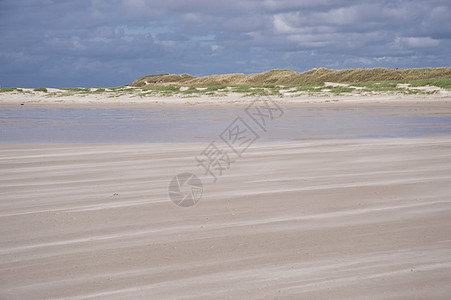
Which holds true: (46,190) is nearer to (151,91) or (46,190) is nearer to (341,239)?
(341,239)

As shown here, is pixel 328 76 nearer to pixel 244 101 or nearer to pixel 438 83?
pixel 438 83

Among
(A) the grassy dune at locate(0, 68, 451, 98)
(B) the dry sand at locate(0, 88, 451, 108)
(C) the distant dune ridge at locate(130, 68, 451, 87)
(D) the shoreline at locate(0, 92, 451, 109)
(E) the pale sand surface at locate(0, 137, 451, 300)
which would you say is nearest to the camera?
(E) the pale sand surface at locate(0, 137, 451, 300)

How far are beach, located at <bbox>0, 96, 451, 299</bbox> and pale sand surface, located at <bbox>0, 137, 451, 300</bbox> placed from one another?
0.5 inches

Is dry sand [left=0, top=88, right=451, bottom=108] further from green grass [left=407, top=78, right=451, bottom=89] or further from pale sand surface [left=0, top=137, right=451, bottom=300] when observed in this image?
pale sand surface [left=0, top=137, right=451, bottom=300]

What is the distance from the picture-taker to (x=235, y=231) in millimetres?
3889

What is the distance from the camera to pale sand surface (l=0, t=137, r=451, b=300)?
2.88 m

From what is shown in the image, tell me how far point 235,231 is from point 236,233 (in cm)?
5

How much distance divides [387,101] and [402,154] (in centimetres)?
1760

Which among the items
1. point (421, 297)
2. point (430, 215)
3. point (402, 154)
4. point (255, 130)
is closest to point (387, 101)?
point (255, 130)

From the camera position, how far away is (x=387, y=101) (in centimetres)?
2428

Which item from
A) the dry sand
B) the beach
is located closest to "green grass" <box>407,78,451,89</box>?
the dry sand

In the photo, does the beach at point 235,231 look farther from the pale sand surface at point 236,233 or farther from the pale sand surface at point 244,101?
the pale sand surface at point 244,101

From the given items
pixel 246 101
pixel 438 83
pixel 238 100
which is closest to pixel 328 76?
pixel 438 83

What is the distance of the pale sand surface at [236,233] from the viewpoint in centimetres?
288
